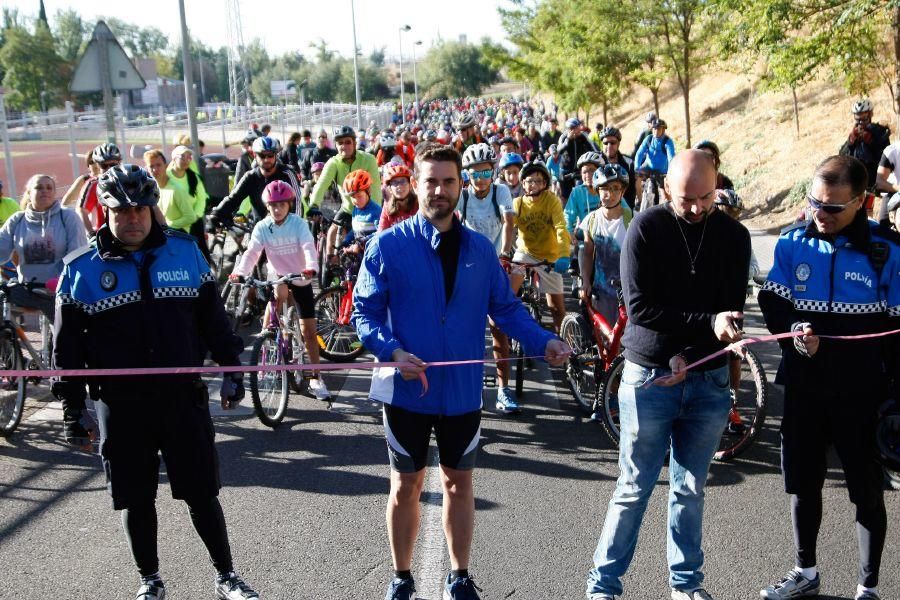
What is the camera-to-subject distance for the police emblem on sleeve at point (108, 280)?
394cm

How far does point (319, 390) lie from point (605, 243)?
2654 millimetres

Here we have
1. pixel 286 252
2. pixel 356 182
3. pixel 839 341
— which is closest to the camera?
pixel 839 341

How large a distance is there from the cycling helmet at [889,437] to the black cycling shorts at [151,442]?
2996 mm

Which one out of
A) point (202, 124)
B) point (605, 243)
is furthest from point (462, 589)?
point (202, 124)

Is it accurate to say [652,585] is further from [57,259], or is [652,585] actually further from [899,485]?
[57,259]

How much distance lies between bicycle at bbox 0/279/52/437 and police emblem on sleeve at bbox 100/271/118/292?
345cm

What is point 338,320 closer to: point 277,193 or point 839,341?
point 277,193

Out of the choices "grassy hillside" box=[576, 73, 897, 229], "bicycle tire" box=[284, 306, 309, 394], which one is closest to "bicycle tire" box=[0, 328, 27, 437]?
"bicycle tire" box=[284, 306, 309, 394]

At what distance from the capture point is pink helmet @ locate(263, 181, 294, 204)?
23.6 ft

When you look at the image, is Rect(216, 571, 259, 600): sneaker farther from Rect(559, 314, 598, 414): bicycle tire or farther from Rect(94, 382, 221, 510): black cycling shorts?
Rect(559, 314, 598, 414): bicycle tire

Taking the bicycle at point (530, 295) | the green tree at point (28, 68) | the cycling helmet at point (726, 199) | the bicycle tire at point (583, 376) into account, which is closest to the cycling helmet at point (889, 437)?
the cycling helmet at point (726, 199)

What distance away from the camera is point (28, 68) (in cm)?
8288

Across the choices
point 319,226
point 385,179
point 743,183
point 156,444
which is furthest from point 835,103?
point 156,444

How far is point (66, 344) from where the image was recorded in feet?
13.0
